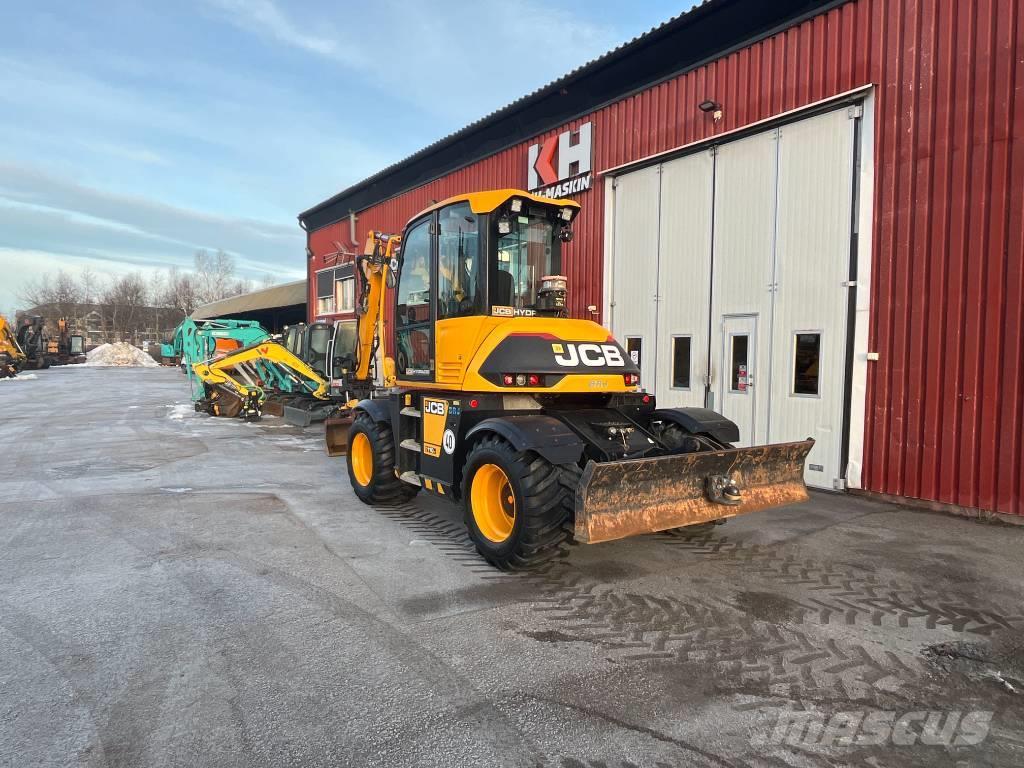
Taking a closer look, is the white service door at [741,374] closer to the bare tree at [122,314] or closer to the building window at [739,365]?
the building window at [739,365]

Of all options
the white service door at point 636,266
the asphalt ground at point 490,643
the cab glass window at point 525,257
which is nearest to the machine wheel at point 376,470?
the asphalt ground at point 490,643

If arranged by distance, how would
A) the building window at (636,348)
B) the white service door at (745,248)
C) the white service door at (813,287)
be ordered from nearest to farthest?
the white service door at (813,287) < the white service door at (745,248) < the building window at (636,348)

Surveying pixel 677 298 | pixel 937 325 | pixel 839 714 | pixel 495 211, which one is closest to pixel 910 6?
pixel 937 325

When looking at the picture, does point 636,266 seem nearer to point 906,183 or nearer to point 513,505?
point 906,183

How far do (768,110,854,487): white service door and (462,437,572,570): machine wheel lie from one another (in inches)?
183

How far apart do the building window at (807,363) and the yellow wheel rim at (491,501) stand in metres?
4.97

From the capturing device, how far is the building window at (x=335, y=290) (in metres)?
21.2

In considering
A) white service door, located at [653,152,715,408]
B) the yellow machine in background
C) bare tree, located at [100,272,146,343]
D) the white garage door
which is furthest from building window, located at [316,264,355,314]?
bare tree, located at [100,272,146,343]

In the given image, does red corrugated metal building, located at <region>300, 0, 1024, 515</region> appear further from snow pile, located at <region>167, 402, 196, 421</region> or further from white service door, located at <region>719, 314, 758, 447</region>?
snow pile, located at <region>167, 402, 196, 421</region>

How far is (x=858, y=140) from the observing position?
294 inches

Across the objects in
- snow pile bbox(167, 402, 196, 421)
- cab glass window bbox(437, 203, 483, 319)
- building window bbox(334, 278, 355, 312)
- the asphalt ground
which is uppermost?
building window bbox(334, 278, 355, 312)

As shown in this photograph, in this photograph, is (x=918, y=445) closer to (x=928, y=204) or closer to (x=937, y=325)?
(x=937, y=325)

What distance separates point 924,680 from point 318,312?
22551 mm

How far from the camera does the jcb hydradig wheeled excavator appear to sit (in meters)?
4.42
